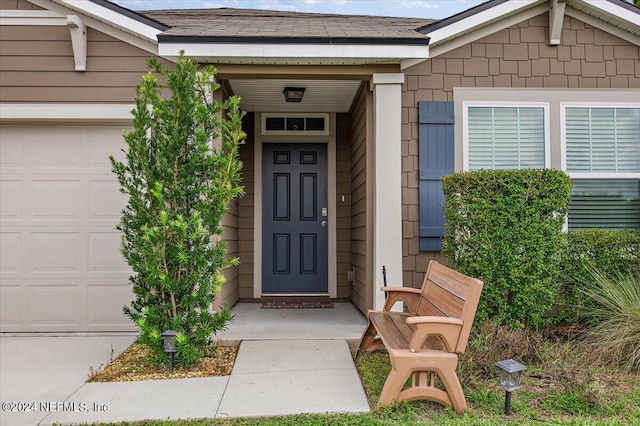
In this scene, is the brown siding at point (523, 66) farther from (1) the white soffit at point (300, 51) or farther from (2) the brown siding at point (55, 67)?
(2) the brown siding at point (55, 67)

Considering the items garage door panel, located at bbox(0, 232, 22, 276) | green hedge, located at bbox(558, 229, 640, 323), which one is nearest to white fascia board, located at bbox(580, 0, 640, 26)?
green hedge, located at bbox(558, 229, 640, 323)

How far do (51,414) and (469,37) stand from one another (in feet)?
15.2

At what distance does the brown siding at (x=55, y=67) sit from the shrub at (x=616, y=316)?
15.3 feet

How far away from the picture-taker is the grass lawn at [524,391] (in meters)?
2.60

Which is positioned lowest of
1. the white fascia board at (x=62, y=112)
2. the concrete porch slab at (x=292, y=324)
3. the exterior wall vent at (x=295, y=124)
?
the concrete porch slab at (x=292, y=324)

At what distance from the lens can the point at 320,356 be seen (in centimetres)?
370

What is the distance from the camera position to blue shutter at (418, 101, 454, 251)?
4.55 m

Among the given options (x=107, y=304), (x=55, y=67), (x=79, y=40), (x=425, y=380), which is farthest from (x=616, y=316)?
(x=55, y=67)

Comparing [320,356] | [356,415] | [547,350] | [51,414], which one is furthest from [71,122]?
[547,350]

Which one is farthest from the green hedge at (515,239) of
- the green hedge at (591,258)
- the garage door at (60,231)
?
the garage door at (60,231)

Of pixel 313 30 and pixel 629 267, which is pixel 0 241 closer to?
pixel 313 30

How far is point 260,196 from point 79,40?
8.86 ft

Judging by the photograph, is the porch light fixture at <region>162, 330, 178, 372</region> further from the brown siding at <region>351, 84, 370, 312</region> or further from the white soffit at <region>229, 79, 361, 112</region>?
the white soffit at <region>229, 79, 361, 112</region>

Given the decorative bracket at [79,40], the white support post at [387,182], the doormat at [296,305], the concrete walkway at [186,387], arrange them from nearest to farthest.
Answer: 1. the concrete walkway at [186,387]
2. the decorative bracket at [79,40]
3. the white support post at [387,182]
4. the doormat at [296,305]
